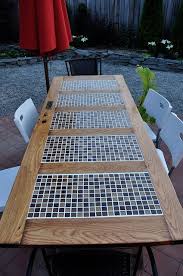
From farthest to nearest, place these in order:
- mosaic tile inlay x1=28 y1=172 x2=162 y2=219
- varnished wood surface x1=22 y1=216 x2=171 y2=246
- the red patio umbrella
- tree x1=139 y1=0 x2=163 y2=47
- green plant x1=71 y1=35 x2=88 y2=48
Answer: green plant x1=71 y1=35 x2=88 y2=48, tree x1=139 y1=0 x2=163 y2=47, the red patio umbrella, mosaic tile inlay x1=28 y1=172 x2=162 y2=219, varnished wood surface x1=22 y1=216 x2=171 y2=246

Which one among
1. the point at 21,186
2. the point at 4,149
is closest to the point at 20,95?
the point at 4,149

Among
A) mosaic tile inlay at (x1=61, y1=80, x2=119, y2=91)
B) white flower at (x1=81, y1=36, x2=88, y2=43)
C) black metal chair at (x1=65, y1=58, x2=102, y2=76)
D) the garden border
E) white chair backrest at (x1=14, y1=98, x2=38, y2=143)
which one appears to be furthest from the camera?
white flower at (x1=81, y1=36, x2=88, y2=43)

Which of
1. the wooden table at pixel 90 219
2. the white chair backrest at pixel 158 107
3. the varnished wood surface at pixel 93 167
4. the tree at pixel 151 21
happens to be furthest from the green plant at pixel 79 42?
the varnished wood surface at pixel 93 167

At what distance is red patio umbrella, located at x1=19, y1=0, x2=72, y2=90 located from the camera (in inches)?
103

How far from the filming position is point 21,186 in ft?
4.67

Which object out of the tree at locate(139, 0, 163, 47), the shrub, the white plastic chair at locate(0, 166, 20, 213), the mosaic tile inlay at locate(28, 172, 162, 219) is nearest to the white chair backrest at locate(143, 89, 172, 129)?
the mosaic tile inlay at locate(28, 172, 162, 219)

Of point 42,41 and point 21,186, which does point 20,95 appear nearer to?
point 42,41

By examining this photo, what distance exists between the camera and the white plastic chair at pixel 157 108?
255 cm

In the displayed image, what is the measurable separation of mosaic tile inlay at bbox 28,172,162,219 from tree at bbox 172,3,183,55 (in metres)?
5.98

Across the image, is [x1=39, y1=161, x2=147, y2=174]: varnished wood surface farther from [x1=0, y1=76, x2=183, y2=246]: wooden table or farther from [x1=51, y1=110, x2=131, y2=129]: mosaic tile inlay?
[x1=51, y1=110, x2=131, y2=129]: mosaic tile inlay

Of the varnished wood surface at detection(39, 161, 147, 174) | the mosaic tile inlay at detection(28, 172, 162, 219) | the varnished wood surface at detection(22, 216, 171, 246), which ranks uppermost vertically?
the varnished wood surface at detection(39, 161, 147, 174)

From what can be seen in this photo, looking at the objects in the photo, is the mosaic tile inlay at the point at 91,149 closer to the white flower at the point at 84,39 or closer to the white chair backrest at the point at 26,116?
the white chair backrest at the point at 26,116

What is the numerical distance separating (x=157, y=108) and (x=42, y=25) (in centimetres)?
143

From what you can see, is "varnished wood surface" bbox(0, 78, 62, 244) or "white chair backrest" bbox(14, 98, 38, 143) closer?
"varnished wood surface" bbox(0, 78, 62, 244)
